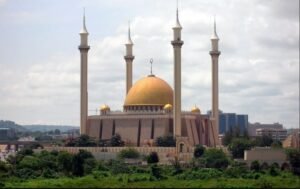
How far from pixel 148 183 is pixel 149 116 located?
27564 mm

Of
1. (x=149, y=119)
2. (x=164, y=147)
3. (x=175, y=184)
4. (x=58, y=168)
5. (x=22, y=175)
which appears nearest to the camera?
(x=175, y=184)

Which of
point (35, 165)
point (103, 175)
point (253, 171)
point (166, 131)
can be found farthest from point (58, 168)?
point (166, 131)

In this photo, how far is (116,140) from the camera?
7512 centimetres

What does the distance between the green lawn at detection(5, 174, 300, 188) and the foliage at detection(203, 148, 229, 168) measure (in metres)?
11.9

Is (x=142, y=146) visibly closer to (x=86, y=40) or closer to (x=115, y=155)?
(x=115, y=155)

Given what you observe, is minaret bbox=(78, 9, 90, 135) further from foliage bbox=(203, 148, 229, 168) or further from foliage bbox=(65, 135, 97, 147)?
foliage bbox=(203, 148, 229, 168)

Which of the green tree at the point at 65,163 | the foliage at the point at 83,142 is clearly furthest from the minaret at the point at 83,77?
the green tree at the point at 65,163

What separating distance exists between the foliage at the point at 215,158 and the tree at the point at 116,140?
10270 mm

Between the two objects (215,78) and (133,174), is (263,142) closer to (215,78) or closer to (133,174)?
(215,78)

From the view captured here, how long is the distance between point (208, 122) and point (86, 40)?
12863 millimetres

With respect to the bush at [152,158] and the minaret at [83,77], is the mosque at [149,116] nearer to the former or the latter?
the minaret at [83,77]

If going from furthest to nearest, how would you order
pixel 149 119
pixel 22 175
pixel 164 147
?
pixel 149 119 < pixel 164 147 < pixel 22 175

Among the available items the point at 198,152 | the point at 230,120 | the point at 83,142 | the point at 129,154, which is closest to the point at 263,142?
the point at 198,152

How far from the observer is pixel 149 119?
75.6m
